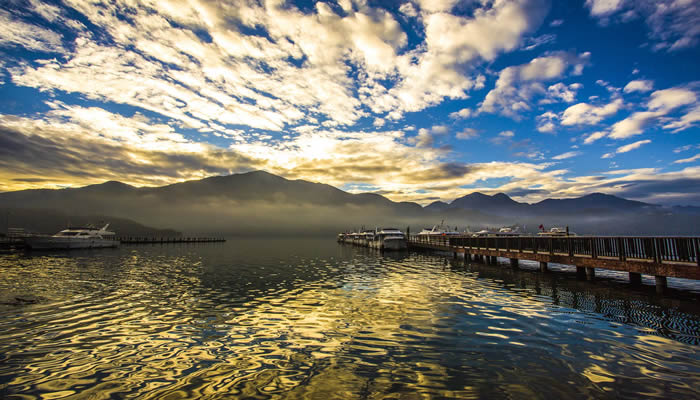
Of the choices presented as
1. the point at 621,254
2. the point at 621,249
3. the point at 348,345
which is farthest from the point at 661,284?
the point at 348,345

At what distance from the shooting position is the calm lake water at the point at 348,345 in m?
6.81

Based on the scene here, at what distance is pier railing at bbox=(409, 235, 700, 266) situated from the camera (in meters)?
17.3

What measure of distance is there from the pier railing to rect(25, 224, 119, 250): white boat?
3091 inches

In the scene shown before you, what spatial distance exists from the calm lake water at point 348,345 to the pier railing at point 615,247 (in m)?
2.47

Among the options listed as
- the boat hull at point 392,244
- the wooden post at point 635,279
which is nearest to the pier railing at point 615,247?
the wooden post at point 635,279

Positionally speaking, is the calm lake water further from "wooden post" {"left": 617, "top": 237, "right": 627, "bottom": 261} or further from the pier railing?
"wooden post" {"left": 617, "top": 237, "right": 627, "bottom": 261}

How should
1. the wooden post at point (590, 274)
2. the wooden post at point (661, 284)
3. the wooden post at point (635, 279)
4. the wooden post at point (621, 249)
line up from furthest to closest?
the wooden post at point (590, 274), the wooden post at point (635, 279), the wooden post at point (621, 249), the wooden post at point (661, 284)

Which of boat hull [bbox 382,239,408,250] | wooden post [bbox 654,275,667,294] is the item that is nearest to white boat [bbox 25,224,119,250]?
boat hull [bbox 382,239,408,250]

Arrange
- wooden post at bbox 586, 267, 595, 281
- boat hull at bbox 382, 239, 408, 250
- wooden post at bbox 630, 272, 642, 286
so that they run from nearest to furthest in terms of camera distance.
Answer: wooden post at bbox 630, 272, 642, 286 < wooden post at bbox 586, 267, 595, 281 < boat hull at bbox 382, 239, 408, 250

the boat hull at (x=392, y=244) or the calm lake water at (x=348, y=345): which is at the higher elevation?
the boat hull at (x=392, y=244)

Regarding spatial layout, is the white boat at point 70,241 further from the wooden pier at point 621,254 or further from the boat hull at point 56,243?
the wooden pier at point 621,254

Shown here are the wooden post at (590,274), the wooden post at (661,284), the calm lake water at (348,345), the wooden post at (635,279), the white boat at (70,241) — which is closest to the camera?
the calm lake water at (348,345)

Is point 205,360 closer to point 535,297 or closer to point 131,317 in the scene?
point 131,317

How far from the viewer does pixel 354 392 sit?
21.4ft
